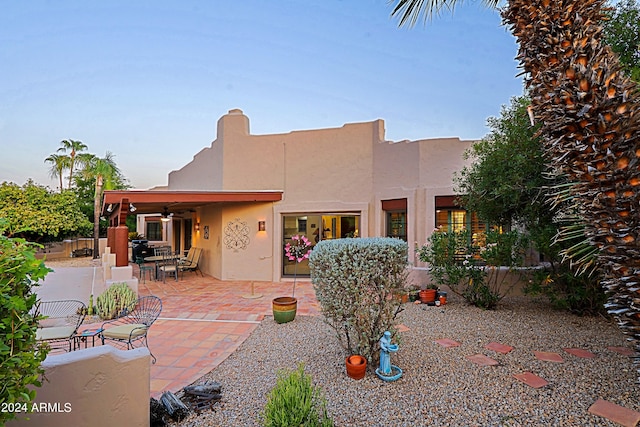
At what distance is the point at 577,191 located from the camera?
117 inches

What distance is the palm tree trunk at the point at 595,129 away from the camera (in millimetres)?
2682

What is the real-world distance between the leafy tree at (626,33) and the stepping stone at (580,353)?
4302 mm

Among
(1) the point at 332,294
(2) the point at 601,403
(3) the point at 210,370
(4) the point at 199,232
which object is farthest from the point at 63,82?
(2) the point at 601,403

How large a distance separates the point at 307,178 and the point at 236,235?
333cm

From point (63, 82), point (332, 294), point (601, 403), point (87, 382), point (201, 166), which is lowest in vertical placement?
point (601, 403)

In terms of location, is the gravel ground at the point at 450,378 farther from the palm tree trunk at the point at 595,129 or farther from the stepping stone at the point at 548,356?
the palm tree trunk at the point at 595,129

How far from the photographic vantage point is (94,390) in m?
2.67

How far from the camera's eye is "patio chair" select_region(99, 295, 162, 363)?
4504 mm

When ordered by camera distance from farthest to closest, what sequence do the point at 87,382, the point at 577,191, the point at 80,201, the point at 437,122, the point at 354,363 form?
the point at 80,201
the point at 437,122
the point at 354,363
the point at 577,191
the point at 87,382

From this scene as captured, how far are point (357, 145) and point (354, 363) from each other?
8622 millimetres

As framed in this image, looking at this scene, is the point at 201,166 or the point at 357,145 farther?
the point at 201,166

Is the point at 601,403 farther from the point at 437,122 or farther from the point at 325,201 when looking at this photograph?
the point at 437,122

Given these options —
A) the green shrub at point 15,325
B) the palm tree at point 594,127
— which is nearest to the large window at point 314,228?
the palm tree at point 594,127

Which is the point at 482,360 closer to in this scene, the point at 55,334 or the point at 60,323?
the point at 55,334
